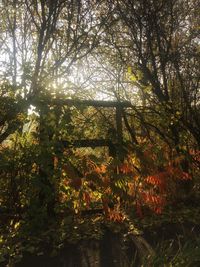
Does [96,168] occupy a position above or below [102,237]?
above

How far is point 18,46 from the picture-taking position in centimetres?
954

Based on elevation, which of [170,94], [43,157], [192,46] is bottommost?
[43,157]

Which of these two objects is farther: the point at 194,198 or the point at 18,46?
the point at 18,46

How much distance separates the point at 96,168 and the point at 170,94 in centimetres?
465

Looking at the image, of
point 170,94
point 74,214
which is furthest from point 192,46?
point 74,214

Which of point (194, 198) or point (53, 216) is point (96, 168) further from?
point (194, 198)

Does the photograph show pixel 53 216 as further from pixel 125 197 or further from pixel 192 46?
pixel 192 46

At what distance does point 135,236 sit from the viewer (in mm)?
6148

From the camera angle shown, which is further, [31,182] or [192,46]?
[192,46]

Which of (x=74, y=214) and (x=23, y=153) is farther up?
(x=23, y=153)

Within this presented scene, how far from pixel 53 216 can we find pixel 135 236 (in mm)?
1635

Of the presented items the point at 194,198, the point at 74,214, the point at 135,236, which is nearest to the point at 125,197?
the point at 135,236

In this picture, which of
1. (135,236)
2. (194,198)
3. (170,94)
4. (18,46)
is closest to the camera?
(135,236)

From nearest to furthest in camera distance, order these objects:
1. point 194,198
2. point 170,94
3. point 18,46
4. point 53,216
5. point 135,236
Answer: point 135,236
point 53,216
point 194,198
point 18,46
point 170,94
